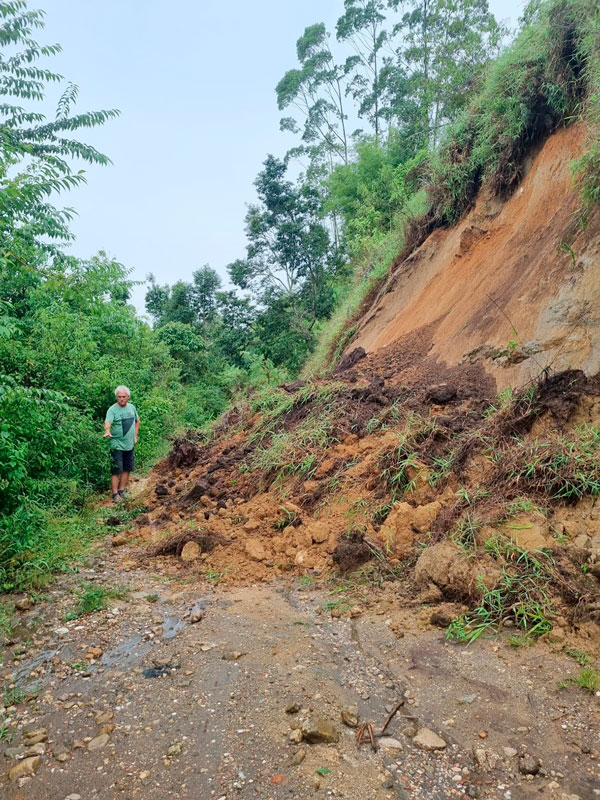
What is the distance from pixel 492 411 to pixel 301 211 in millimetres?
13735

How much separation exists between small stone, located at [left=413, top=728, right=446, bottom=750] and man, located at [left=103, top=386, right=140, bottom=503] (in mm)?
5451

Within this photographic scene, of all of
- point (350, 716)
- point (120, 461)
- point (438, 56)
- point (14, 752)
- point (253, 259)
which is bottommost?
point (350, 716)

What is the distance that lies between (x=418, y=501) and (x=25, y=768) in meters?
3.00

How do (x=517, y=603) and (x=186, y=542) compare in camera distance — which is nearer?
(x=517, y=603)

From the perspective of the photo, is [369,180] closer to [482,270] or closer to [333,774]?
[482,270]

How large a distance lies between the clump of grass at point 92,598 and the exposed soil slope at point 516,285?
3837 millimetres

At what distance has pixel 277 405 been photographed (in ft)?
24.9

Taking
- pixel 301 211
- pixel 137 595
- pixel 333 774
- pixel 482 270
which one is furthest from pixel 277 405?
pixel 301 211

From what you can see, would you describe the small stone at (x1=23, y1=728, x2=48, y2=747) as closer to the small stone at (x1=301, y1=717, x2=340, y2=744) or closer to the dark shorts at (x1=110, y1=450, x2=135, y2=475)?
the small stone at (x1=301, y1=717, x2=340, y2=744)

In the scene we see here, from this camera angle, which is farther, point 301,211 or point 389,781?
point 301,211

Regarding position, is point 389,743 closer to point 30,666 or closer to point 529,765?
point 529,765

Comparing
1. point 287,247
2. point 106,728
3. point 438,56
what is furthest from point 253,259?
point 106,728

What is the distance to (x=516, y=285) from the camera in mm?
5898

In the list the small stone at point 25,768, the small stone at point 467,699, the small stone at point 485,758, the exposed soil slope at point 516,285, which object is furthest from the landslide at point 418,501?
the small stone at point 25,768
